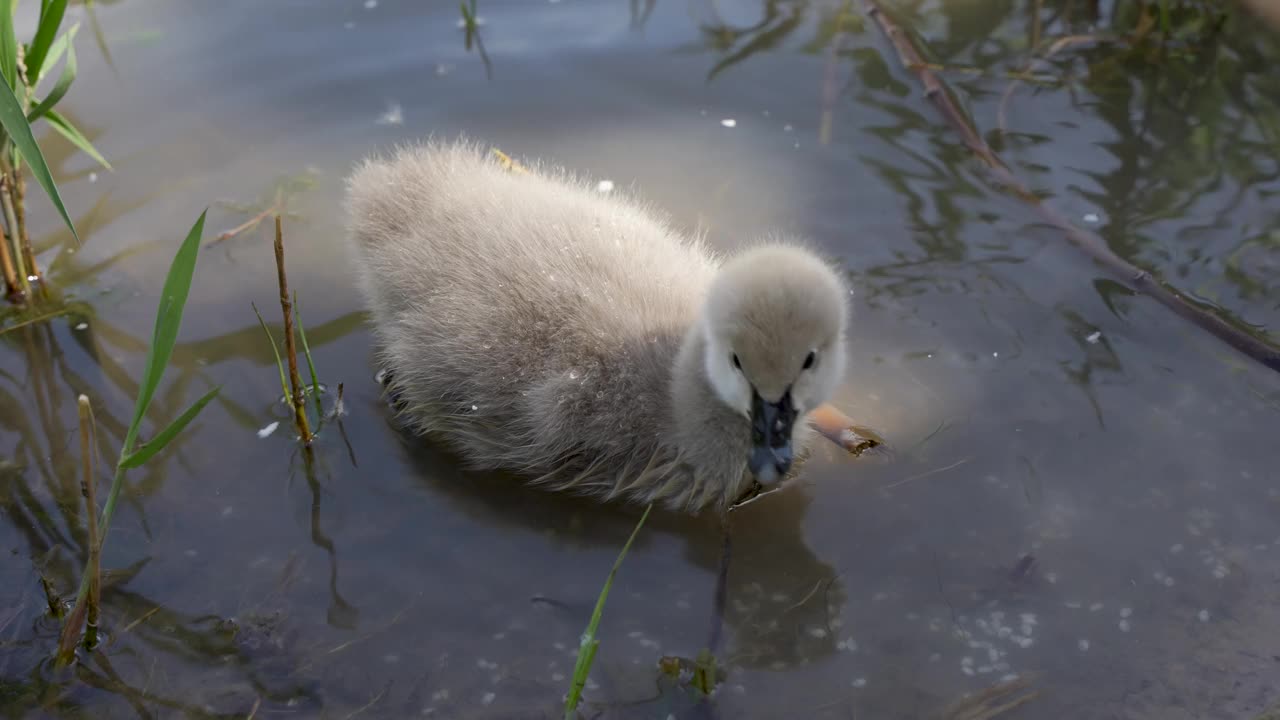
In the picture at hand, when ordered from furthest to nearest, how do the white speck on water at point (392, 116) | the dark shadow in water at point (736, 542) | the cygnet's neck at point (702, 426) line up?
the white speck on water at point (392, 116) → the cygnet's neck at point (702, 426) → the dark shadow in water at point (736, 542)

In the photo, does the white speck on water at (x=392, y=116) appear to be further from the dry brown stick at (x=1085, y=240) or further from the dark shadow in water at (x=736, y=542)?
the dry brown stick at (x=1085, y=240)

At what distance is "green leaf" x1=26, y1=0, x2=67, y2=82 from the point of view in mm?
3076

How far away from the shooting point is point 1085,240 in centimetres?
365

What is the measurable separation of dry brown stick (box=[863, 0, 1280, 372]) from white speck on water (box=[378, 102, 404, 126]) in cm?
194

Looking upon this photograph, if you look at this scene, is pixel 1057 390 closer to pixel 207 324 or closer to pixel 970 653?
pixel 970 653

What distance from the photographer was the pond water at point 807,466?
259 cm

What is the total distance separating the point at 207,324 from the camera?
364 centimetres

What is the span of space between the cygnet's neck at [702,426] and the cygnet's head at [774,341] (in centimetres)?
8

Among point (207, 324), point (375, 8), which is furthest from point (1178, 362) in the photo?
point (375, 8)

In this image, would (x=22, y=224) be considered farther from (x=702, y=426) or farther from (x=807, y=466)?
(x=807, y=466)

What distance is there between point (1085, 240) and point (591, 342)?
5.58 ft

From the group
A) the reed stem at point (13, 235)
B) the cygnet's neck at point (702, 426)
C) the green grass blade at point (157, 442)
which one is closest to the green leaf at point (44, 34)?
the reed stem at point (13, 235)

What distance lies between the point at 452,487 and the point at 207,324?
1087mm

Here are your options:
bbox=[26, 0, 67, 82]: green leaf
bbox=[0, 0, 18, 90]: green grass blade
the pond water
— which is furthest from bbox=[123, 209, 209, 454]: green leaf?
bbox=[26, 0, 67, 82]: green leaf
